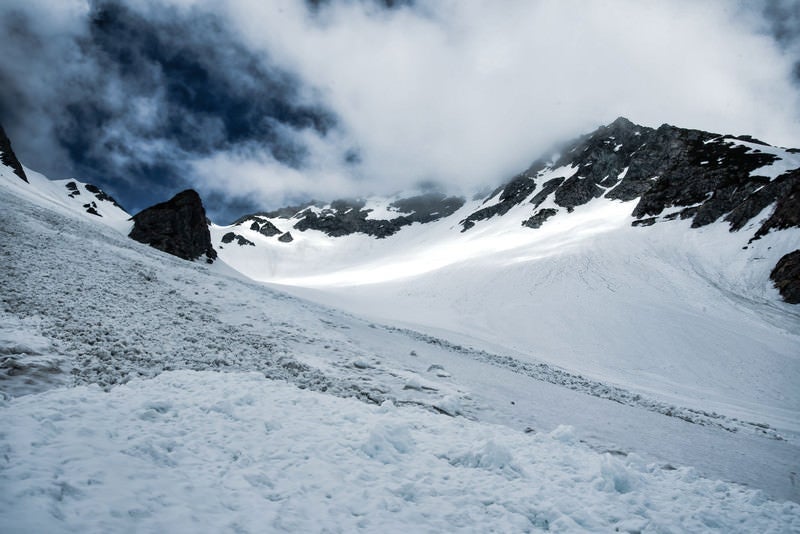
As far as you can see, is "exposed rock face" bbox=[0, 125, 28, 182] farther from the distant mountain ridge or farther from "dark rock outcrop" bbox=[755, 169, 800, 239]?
"dark rock outcrop" bbox=[755, 169, 800, 239]

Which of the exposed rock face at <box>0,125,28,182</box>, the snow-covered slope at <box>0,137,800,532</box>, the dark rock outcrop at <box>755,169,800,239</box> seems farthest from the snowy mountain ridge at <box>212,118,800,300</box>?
the exposed rock face at <box>0,125,28,182</box>

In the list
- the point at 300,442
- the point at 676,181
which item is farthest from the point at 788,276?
the point at 300,442

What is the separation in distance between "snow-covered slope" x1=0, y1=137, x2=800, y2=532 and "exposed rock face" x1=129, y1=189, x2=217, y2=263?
43.5m

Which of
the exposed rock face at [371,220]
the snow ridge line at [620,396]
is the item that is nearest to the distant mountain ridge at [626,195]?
the exposed rock face at [371,220]

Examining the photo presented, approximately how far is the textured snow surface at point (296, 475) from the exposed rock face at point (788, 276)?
3449 cm

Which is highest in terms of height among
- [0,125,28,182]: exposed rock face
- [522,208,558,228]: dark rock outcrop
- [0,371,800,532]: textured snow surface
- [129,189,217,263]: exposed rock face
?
[522,208,558,228]: dark rock outcrop

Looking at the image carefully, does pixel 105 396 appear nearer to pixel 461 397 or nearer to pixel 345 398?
pixel 345 398

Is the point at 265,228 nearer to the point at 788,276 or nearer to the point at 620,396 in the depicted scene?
the point at 788,276

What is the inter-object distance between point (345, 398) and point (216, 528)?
474cm

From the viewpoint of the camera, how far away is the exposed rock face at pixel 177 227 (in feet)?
171

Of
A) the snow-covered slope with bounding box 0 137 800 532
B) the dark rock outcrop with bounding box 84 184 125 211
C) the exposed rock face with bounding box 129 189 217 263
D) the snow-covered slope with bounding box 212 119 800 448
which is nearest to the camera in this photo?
the snow-covered slope with bounding box 0 137 800 532

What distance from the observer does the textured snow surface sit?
13.5ft

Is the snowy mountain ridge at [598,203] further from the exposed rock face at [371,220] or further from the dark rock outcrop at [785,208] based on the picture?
the exposed rock face at [371,220]

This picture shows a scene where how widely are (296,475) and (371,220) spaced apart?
163647 mm
